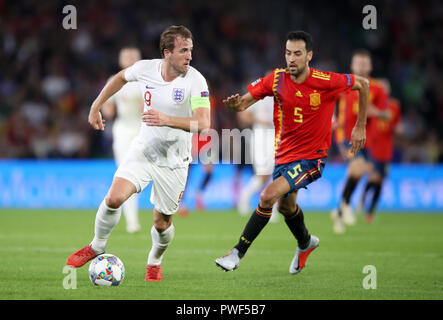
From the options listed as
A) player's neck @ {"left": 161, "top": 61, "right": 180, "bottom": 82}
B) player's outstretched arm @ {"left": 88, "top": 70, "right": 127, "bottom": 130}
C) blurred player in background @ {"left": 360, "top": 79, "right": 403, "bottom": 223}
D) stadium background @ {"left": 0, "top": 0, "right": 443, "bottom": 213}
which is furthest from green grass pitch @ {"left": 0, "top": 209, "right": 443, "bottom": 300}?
stadium background @ {"left": 0, "top": 0, "right": 443, "bottom": 213}

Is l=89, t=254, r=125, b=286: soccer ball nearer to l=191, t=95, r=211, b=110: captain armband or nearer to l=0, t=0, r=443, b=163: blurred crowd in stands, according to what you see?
l=191, t=95, r=211, b=110: captain armband

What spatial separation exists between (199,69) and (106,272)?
13360mm

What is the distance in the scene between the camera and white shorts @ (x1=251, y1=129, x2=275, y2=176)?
1294cm

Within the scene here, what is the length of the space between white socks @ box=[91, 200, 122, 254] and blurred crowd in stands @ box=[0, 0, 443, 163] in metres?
10.3

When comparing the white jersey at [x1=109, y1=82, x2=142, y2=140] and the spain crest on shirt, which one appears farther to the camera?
the white jersey at [x1=109, y1=82, x2=142, y2=140]

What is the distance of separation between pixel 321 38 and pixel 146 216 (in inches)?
344

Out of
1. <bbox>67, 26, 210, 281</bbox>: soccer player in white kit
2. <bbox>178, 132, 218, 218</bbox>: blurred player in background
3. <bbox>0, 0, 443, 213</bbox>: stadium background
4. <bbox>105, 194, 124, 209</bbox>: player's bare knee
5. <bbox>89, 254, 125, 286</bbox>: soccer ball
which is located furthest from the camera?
<bbox>0, 0, 443, 213</bbox>: stadium background

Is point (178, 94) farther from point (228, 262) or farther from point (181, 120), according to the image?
point (228, 262)

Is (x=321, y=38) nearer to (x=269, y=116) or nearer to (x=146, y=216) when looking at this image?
(x=269, y=116)

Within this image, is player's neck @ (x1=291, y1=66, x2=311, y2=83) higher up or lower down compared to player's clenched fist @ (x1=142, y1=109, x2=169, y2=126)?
higher up

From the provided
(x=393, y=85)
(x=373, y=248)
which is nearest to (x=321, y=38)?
(x=393, y=85)

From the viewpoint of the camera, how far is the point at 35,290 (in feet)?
17.8

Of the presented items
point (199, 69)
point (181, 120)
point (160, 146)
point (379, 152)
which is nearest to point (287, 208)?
point (160, 146)

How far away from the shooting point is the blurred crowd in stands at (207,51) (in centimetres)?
1683
